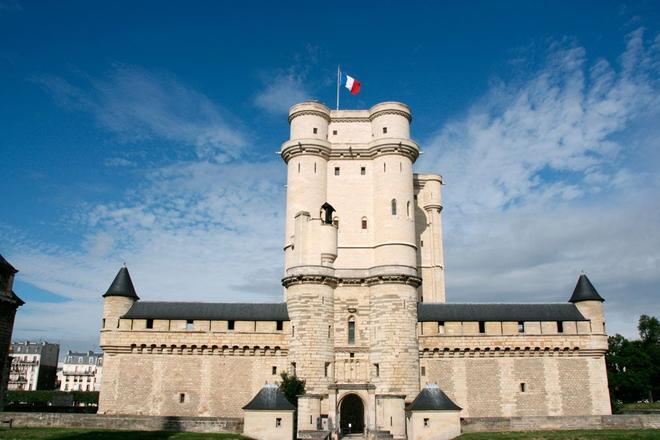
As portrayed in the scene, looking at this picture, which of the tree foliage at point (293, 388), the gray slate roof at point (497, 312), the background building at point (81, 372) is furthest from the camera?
the background building at point (81, 372)

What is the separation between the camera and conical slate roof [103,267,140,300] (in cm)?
3788

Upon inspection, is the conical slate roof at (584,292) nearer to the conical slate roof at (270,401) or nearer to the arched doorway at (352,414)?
the arched doorway at (352,414)

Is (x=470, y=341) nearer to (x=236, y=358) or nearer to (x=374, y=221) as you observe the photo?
(x=374, y=221)

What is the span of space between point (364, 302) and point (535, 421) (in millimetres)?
12126

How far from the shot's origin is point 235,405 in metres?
35.8

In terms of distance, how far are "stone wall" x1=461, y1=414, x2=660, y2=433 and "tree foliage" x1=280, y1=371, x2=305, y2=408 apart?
9492mm

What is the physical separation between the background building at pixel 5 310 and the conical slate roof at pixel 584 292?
34072mm

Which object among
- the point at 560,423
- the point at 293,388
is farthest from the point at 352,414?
the point at 560,423

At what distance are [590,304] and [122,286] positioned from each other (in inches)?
1206

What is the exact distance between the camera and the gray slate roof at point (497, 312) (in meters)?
37.4

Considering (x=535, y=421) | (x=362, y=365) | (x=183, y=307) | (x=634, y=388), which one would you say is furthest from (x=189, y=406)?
(x=634, y=388)

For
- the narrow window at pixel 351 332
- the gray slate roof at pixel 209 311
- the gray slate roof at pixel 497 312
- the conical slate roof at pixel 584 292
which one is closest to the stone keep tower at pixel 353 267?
the narrow window at pixel 351 332

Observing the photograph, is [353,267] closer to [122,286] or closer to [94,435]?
[122,286]

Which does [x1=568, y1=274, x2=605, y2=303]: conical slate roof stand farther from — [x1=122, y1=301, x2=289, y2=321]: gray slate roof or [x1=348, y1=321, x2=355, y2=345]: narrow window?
[x1=122, y1=301, x2=289, y2=321]: gray slate roof
